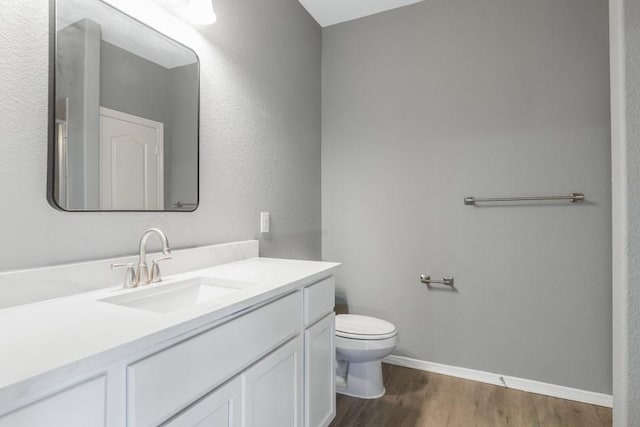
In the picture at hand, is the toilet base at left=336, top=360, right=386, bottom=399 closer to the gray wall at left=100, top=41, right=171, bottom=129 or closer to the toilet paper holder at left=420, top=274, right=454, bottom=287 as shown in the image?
the toilet paper holder at left=420, top=274, right=454, bottom=287

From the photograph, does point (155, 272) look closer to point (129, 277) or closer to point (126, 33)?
point (129, 277)

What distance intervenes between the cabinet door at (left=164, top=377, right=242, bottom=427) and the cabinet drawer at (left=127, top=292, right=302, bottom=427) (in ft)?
0.07

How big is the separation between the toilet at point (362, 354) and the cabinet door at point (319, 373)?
1.19 feet

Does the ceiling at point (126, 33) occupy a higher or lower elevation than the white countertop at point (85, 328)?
higher

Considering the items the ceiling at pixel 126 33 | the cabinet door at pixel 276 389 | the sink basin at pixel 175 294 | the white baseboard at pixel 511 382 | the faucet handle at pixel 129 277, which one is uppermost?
the ceiling at pixel 126 33

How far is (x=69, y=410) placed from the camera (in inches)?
22.2

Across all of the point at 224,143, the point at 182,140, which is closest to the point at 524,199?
the point at 224,143

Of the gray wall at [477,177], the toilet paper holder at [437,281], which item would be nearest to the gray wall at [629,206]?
the gray wall at [477,177]

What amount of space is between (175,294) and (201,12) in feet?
3.76

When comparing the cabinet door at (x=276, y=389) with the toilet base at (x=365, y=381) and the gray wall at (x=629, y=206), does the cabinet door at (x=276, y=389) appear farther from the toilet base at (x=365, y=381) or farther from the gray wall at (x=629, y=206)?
the gray wall at (x=629, y=206)

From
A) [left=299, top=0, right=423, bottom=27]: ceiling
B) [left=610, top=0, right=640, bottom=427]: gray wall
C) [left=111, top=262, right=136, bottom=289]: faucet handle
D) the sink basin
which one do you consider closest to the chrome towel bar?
[left=610, top=0, right=640, bottom=427]: gray wall

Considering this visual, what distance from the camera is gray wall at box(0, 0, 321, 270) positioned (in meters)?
0.94

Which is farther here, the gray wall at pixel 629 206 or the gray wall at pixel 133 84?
the gray wall at pixel 629 206

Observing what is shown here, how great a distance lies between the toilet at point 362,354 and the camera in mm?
1923
